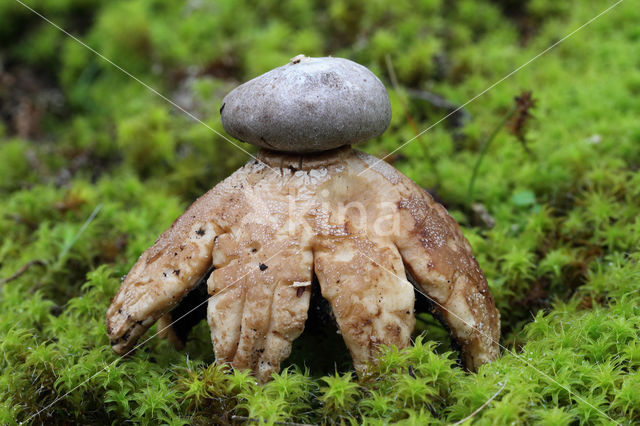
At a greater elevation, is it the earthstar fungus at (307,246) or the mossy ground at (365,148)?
the earthstar fungus at (307,246)

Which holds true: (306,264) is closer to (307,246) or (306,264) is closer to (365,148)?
(307,246)

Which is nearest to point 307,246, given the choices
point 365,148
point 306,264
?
point 306,264

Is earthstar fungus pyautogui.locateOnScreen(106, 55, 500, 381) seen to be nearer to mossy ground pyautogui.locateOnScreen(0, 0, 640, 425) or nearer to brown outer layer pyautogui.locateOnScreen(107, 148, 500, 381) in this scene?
brown outer layer pyautogui.locateOnScreen(107, 148, 500, 381)

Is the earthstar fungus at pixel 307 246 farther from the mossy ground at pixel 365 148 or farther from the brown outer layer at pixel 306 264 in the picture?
the mossy ground at pixel 365 148

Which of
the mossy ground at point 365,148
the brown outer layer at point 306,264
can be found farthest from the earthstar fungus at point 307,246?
the mossy ground at point 365,148

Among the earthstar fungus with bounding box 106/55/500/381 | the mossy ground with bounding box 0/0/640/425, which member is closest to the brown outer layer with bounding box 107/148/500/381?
the earthstar fungus with bounding box 106/55/500/381
